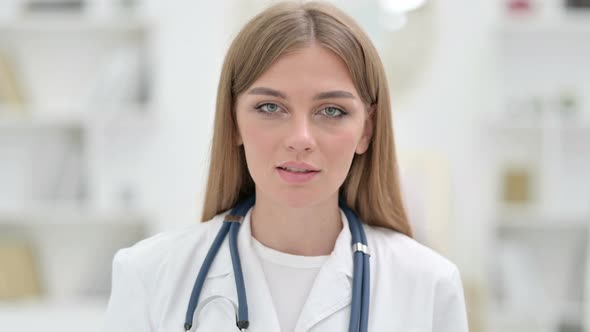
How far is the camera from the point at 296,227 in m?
1.29

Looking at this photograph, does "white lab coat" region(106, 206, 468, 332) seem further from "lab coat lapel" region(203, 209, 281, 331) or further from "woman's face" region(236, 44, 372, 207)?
"woman's face" region(236, 44, 372, 207)

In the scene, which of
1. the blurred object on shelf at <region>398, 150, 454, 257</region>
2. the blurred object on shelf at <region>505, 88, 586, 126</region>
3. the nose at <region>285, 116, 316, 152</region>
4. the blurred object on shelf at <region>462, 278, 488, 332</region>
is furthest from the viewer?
the blurred object on shelf at <region>505, 88, 586, 126</region>

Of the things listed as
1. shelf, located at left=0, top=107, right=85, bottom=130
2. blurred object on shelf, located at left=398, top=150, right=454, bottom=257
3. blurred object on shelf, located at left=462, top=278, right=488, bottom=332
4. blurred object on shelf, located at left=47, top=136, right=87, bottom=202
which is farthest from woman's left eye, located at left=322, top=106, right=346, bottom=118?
blurred object on shelf, located at left=47, top=136, right=87, bottom=202

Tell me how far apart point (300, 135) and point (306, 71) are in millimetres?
97

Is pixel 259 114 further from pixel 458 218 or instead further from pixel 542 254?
pixel 542 254

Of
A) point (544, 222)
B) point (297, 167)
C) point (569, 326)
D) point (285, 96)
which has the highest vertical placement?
point (285, 96)

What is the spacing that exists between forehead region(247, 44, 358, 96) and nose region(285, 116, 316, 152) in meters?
0.05

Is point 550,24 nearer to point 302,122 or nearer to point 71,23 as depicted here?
point 71,23

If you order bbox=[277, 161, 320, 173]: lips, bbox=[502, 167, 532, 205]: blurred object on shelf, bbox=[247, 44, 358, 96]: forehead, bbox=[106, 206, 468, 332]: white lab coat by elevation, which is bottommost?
bbox=[502, 167, 532, 205]: blurred object on shelf

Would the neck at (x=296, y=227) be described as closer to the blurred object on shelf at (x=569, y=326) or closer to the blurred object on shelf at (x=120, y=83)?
the blurred object on shelf at (x=120, y=83)

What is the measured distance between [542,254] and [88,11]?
2226 mm

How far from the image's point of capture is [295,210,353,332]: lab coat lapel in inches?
47.8

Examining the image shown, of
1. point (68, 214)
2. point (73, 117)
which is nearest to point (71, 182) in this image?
point (68, 214)

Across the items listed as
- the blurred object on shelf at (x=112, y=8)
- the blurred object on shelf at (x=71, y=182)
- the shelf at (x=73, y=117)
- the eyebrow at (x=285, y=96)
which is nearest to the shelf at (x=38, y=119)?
the shelf at (x=73, y=117)
